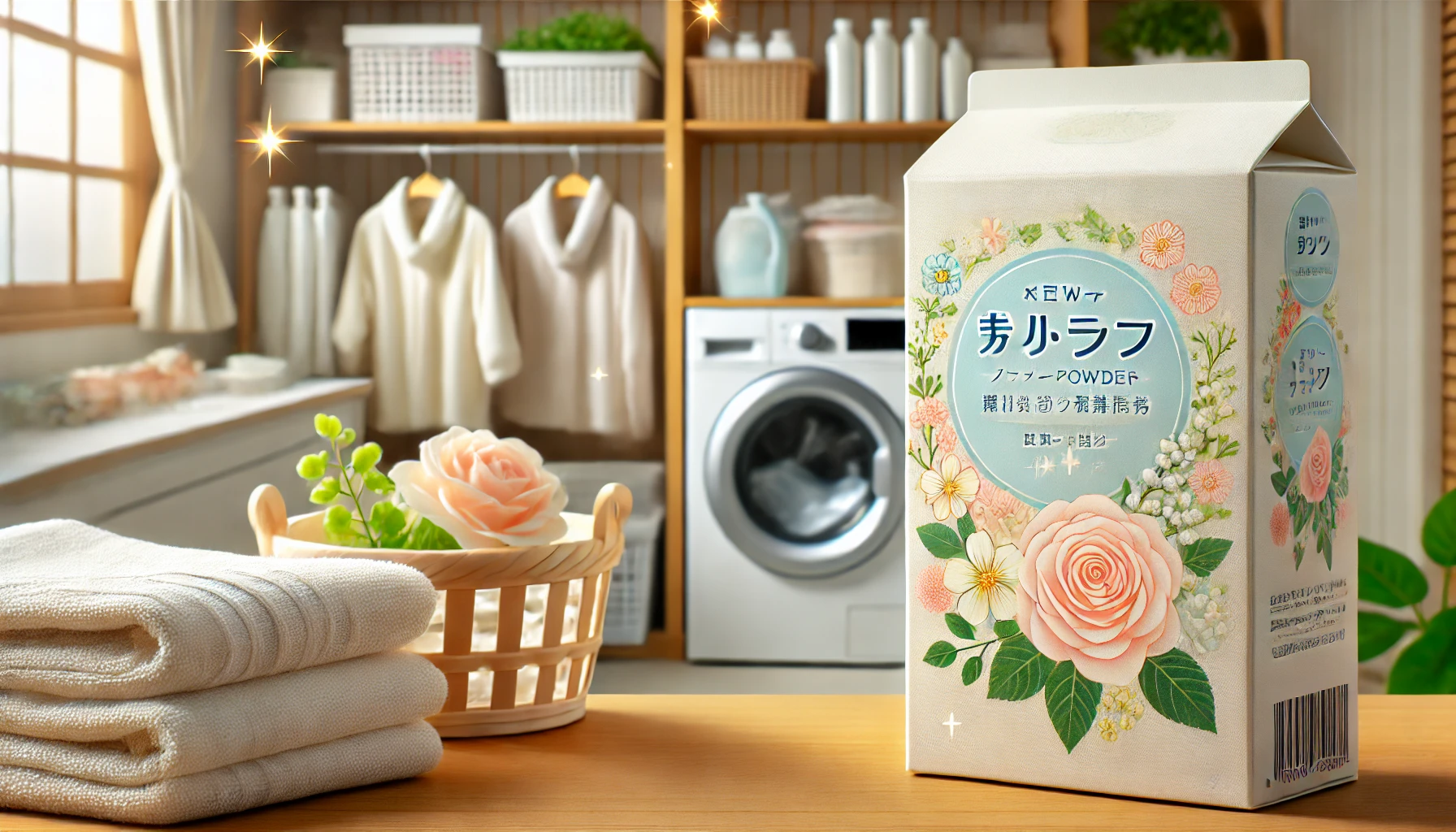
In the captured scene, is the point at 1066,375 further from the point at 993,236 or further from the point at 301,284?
the point at 301,284

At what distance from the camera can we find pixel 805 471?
2729mm

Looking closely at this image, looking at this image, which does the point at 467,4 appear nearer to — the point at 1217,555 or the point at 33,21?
the point at 33,21

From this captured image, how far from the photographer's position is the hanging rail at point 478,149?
2.84 m

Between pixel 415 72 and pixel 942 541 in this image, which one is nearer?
pixel 942 541

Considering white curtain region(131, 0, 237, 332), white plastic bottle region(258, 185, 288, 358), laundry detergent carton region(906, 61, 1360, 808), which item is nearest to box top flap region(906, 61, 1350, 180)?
laundry detergent carton region(906, 61, 1360, 808)

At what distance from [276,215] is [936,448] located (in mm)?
2560

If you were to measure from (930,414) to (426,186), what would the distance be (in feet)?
8.17

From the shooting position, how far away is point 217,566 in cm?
50

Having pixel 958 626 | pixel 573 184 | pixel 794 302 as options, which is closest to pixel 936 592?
pixel 958 626

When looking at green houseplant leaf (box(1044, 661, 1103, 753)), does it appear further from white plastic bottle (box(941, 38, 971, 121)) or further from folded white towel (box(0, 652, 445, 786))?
white plastic bottle (box(941, 38, 971, 121))

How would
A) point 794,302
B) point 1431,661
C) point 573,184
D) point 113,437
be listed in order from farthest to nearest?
1. point 573,184
2. point 794,302
3. point 113,437
4. point 1431,661

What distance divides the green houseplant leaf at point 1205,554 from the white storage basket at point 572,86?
2.38m

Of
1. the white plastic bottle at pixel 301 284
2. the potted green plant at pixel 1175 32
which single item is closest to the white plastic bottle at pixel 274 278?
the white plastic bottle at pixel 301 284

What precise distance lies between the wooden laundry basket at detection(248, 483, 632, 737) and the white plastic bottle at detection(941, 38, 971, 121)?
229cm
